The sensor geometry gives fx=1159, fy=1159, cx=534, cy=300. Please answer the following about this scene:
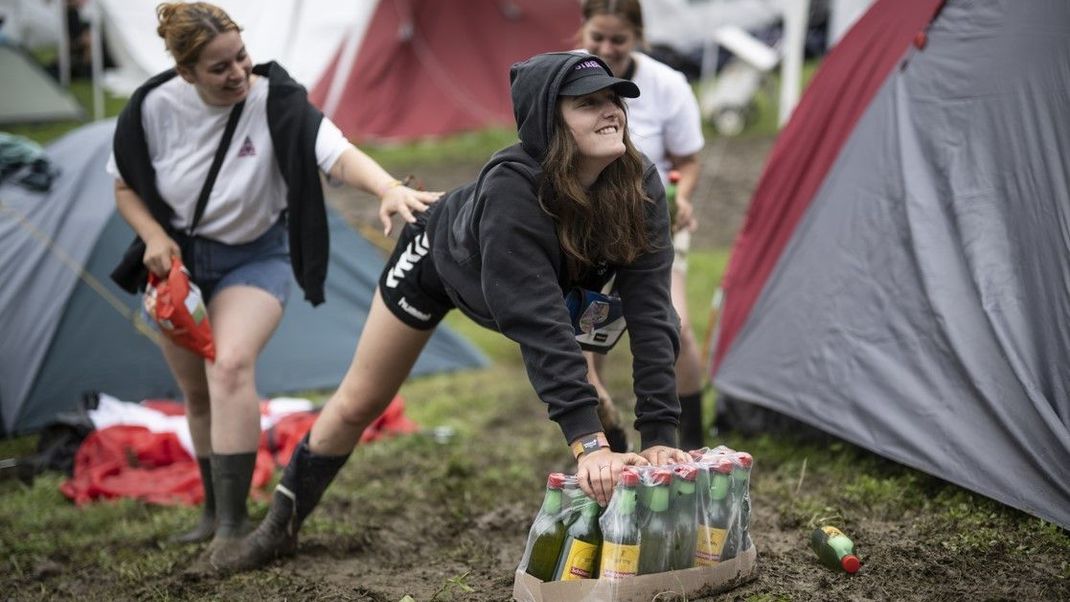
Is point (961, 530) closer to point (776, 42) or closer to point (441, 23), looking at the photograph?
point (441, 23)

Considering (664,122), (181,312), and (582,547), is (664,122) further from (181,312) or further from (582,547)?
(582,547)

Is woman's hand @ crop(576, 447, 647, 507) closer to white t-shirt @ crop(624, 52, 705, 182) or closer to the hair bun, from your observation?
white t-shirt @ crop(624, 52, 705, 182)

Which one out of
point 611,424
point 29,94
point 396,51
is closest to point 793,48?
point 611,424

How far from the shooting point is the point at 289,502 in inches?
163

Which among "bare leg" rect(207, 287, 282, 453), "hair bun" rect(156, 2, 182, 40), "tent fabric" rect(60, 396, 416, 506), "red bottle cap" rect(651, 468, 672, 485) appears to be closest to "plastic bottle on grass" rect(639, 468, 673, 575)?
"red bottle cap" rect(651, 468, 672, 485)

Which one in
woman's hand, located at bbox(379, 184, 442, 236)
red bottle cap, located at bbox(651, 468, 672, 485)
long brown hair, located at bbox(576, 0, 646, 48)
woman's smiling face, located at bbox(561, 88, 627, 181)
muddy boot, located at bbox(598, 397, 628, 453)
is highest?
woman's smiling face, located at bbox(561, 88, 627, 181)

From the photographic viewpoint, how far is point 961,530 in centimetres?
381

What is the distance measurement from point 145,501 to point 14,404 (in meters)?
1.23

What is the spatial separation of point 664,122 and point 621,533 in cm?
221

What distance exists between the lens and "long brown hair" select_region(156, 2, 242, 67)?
12.9 ft

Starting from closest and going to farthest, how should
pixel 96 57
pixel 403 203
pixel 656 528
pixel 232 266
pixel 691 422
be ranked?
1. pixel 656 528
2. pixel 403 203
3. pixel 232 266
4. pixel 691 422
5. pixel 96 57

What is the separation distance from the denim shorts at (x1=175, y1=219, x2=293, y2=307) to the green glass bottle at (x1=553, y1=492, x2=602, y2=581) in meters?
1.67

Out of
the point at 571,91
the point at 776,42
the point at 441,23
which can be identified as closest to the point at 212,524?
the point at 571,91

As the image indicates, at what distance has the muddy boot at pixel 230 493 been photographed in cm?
423
